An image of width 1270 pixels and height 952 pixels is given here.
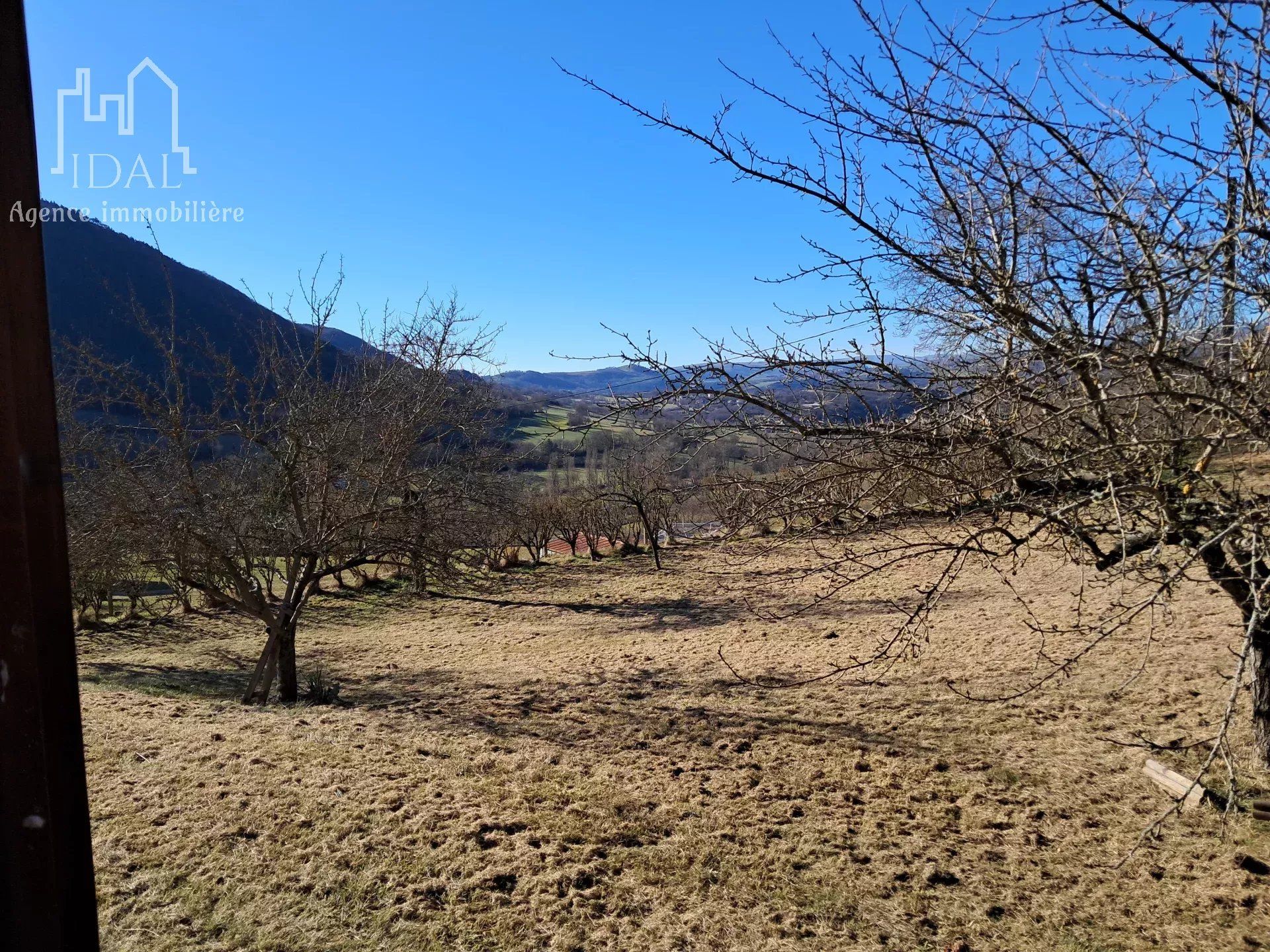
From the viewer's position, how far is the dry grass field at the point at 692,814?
332 cm

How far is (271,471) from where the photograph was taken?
8.79 metres

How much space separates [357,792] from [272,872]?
3.87 ft

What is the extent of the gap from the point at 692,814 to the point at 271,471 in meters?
6.82

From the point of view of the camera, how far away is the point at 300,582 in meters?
8.50

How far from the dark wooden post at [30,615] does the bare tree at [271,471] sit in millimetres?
6624

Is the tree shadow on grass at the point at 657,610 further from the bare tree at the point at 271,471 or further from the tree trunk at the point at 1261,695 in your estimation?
the tree trunk at the point at 1261,695

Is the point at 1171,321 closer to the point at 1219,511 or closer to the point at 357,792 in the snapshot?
the point at 1219,511

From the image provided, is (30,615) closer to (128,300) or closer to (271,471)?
(271,471)

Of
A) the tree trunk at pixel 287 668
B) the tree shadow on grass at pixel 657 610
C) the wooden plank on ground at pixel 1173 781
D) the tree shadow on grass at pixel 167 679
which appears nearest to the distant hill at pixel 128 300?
the tree trunk at pixel 287 668

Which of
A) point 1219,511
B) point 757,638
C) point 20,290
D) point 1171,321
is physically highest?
point 1171,321

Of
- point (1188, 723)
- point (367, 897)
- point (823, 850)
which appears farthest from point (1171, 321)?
point (367, 897)

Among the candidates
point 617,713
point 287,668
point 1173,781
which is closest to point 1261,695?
point 1173,781

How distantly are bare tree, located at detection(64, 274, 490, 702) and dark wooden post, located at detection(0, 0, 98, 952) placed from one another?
6624 mm

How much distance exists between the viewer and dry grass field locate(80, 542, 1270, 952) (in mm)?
3324
